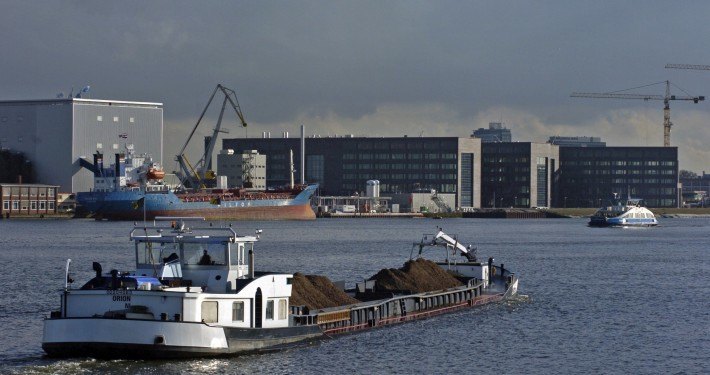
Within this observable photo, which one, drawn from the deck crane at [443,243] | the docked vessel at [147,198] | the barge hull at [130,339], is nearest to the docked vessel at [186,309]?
the barge hull at [130,339]

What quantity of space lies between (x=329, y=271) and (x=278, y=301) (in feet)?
118

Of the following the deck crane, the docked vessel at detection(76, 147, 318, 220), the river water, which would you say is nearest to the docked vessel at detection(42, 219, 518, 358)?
the river water

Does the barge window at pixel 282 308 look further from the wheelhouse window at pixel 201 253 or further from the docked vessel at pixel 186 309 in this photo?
the wheelhouse window at pixel 201 253

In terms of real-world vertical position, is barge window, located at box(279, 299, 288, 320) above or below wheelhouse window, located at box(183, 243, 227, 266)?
below

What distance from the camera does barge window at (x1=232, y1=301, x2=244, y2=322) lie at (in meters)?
37.7

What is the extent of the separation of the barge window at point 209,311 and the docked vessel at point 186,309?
3 centimetres

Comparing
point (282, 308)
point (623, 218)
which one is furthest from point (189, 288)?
point (623, 218)

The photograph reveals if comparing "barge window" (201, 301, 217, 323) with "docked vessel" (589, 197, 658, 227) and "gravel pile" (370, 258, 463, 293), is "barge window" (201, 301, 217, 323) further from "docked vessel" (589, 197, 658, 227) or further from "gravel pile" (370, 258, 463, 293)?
"docked vessel" (589, 197, 658, 227)

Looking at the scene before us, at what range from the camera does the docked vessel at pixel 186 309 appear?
35531 millimetres

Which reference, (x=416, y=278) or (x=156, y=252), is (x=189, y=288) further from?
(x=416, y=278)

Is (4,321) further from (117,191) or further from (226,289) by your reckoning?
(117,191)

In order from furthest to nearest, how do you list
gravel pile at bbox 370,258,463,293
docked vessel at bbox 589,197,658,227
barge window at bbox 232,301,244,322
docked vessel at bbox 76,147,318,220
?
docked vessel at bbox 589,197,658,227, docked vessel at bbox 76,147,318,220, gravel pile at bbox 370,258,463,293, barge window at bbox 232,301,244,322

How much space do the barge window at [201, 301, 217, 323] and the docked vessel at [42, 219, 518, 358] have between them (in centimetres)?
3

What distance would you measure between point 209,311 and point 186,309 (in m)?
1.05
